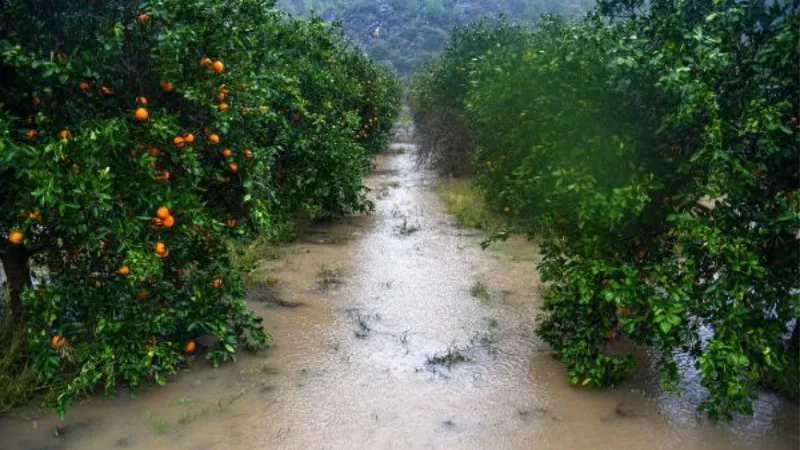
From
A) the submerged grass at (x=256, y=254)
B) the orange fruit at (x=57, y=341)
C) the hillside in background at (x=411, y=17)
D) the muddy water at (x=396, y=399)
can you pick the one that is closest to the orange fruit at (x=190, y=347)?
the muddy water at (x=396, y=399)

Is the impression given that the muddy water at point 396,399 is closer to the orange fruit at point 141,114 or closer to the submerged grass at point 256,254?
the submerged grass at point 256,254

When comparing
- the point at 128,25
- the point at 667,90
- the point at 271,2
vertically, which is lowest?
the point at 667,90

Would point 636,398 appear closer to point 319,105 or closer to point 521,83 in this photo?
point 521,83

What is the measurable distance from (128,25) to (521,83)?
11.1ft

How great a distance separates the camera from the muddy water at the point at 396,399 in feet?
16.1

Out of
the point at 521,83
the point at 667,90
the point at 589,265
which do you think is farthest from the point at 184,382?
the point at 667,90

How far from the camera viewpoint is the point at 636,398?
5.59 m

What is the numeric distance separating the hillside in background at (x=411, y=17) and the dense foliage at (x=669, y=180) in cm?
5138

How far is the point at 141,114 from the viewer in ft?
15.6

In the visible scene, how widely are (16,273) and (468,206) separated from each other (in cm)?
886

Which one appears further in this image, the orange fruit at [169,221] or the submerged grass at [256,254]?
the submerged grass at [256,254]

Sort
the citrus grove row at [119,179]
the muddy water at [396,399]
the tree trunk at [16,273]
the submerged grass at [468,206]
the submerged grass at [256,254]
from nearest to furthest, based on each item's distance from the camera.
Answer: the citrus grove row at [119,179], the muddy water at [396,399], the tree trunk at [16,273], the submerged grass at [256,254], the submerged grass at [468,206]

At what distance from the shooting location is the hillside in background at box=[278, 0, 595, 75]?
60.1 metres

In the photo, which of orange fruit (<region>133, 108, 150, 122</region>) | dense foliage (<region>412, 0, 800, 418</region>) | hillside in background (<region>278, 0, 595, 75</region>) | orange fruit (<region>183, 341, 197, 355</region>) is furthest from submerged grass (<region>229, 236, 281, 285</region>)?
hillside in background (<region>278, 0, 595, 75</region>)
